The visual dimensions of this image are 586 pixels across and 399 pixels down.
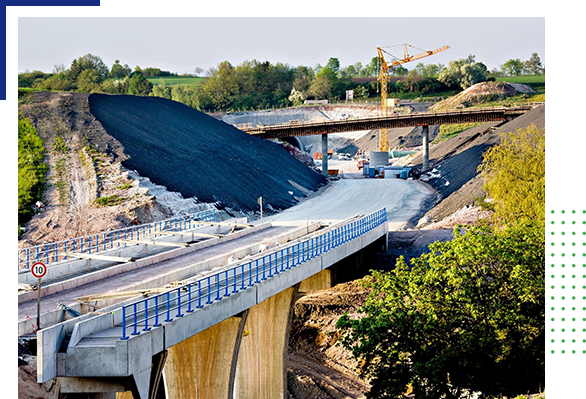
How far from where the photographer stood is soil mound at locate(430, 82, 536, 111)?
392 feet

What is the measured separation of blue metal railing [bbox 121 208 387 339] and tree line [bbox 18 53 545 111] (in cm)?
8397

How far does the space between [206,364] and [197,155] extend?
38428mm

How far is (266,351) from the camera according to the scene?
94.4 ft

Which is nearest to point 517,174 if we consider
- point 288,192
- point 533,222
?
point 533,222

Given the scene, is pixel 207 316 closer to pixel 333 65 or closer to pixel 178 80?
pixel 178 80

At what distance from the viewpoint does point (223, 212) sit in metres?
51.7

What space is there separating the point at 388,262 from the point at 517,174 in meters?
9.60

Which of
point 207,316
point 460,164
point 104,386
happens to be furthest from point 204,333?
point 460,164

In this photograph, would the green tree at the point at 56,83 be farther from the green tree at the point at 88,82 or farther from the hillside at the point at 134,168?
the hillside at the point at 134,168

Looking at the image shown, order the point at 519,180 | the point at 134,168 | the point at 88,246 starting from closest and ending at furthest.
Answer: the point at 519,180, the point at 88,246, the point at 134,168

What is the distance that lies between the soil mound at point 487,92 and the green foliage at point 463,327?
101m

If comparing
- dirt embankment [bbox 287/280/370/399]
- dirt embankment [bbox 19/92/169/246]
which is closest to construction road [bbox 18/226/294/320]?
dirt embankment [bbox 287/280/370/399]

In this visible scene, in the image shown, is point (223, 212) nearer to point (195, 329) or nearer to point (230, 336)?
point (230, 336)

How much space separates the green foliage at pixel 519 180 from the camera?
3262 centimetres
